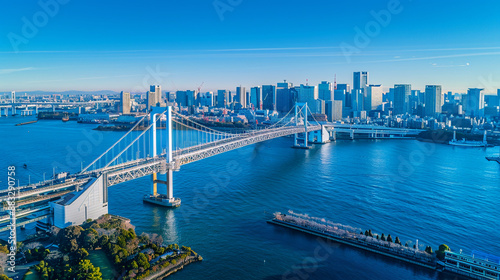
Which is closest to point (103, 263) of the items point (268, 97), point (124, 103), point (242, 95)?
point (124, 103)

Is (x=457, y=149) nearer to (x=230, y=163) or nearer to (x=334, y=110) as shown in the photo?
(x=230, y=163)

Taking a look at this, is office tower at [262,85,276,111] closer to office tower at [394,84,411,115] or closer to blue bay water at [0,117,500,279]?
office tower at [394,84,411,115]

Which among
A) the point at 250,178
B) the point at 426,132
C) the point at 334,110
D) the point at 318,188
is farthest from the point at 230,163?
the point at 334,110

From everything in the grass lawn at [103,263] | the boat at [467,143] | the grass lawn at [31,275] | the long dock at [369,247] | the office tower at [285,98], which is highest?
the office tower at [285,98]

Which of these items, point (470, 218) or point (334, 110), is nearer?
point (470, 218)

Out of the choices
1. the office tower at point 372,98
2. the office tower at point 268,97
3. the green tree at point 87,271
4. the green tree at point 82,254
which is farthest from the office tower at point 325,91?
the green tree at point 87,271

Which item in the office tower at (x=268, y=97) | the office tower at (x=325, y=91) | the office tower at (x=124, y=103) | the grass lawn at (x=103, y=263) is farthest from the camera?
the office tower at (x=268, y=97)

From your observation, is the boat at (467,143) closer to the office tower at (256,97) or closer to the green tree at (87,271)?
the green tree at (87,271)
